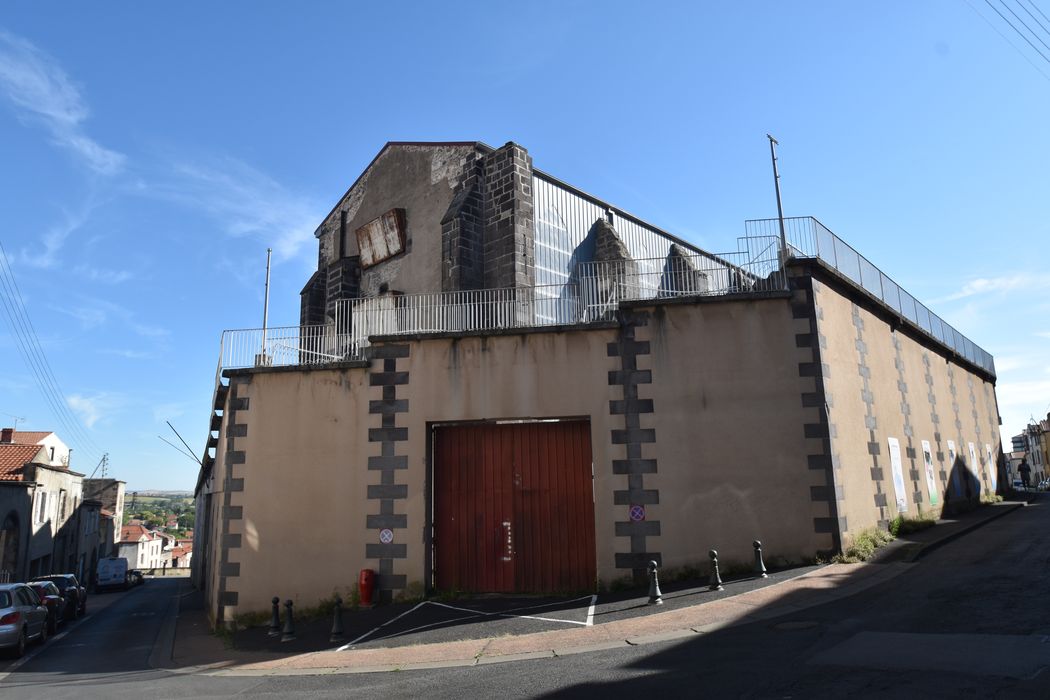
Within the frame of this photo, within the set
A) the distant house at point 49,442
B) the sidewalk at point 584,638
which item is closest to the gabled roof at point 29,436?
the distant house at point 49,442

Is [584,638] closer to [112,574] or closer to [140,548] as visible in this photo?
[112,574]

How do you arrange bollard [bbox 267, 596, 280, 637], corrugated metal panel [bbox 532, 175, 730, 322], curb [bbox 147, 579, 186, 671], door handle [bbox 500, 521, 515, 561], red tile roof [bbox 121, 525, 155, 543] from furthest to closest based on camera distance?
red tile roof [bbox 121, 525, 155, 543] → corrugated metal panel [bbox 532, 175, 730, 322] → door handle [bbox 500, 521, 515, 561] → bollard [bbox 267, 596, 280, 637] → curb [bbox 147, 579, 186, 671]

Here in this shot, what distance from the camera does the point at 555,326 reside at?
13.4 m

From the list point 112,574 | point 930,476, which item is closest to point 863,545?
point 930,476

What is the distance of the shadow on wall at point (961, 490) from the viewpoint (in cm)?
1938

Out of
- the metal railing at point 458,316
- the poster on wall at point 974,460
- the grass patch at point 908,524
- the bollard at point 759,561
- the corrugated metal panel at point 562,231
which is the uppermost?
Result: the corrugated metal panel at point 562,231

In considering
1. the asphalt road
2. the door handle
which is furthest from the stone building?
the asphalt road

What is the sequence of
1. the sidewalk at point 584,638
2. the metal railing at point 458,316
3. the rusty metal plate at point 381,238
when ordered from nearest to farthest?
the sidewalk at point 584,638
the metal railing at point 458,316
the rusty metal plate at point 381,238

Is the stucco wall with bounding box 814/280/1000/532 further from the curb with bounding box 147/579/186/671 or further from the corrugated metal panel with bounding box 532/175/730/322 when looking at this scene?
the curb with bounding box 147/579/186/671

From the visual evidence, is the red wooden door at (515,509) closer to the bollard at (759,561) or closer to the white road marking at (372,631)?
the white road marking at (372,631)

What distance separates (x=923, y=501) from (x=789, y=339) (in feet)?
24.4

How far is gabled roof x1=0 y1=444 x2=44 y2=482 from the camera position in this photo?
3545 cm

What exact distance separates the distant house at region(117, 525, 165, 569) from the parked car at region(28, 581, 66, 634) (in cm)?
6324

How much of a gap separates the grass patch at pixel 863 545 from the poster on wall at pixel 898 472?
183 centimetres
